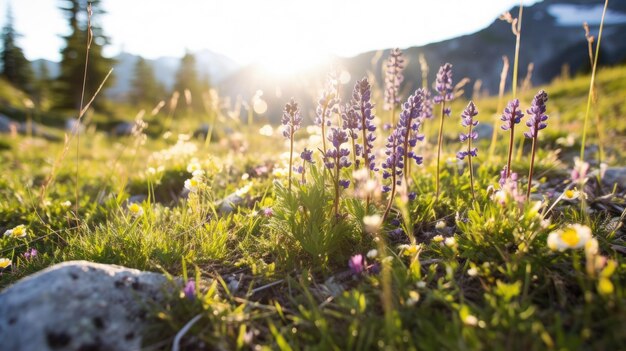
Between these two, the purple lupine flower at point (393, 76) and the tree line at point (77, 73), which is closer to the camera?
the purple lupine flower at point (393, 76)

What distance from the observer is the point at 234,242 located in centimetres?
293

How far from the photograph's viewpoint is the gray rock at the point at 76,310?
5.19 ft

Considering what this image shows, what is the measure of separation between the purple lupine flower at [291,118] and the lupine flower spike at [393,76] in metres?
1.02

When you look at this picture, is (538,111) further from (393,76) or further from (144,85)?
(144,85)

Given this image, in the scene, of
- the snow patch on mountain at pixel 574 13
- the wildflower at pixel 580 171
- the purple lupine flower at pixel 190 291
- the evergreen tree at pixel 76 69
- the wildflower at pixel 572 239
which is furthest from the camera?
the snow patch on mountain at pixel 574 13

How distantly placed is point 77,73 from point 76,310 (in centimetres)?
3383

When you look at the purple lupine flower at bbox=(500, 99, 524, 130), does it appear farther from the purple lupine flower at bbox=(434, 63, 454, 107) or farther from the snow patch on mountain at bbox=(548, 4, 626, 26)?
the snow patch on mountain at bbox=(548, 4, 626, 26)

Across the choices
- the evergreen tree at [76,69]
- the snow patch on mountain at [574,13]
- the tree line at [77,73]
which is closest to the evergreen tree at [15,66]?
the tree line at [77,73]

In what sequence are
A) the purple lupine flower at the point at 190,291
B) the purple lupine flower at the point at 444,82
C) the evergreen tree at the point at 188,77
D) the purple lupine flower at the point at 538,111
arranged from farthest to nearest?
the evergreen tree at the point at 188,77, the purple lupine flower at the point at 444,82, the purple lupine flower at the point at 538,111, the purple lupine flower at the point at 190,291

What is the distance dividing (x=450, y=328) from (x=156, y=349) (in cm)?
146

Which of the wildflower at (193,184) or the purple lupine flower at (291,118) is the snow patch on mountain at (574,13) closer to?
the purple lupine flower at (291,118)

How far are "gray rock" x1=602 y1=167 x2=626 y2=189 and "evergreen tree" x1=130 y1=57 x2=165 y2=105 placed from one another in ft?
146

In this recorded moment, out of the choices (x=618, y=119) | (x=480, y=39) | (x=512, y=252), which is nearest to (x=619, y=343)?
(x=512, y=252)

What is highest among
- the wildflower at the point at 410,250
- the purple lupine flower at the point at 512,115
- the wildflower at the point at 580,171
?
the purple lupine flower at the point at 512,115
